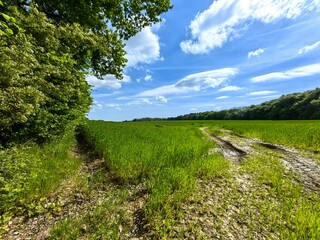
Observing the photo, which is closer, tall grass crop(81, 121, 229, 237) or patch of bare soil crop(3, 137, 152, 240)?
patch of bare soil crop(3, 137, 152, 240)

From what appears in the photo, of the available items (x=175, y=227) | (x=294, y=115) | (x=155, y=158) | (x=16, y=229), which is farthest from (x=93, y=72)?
(x=294, y=115)

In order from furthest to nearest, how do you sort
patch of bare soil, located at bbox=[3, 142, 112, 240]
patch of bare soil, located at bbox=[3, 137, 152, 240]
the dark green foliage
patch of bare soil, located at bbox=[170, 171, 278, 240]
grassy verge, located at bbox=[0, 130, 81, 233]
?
1. the dark green foliage
2. grassy verge, located at bbox=[0, 130, 81, 233]
3. patch of bare soil, located at bbox=[3, 142, 112, 240]
4. patch of bare soil, located at bbox=[3, 137, 152, 240]
5. patch of bare soil, located at bbox=[170, 171, 278, 240]

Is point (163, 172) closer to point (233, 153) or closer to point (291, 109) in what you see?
point (233, 153)

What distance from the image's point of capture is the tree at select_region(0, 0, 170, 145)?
16.3 ft

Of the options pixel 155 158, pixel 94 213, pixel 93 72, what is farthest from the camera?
pixel 93 72

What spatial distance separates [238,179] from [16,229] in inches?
254

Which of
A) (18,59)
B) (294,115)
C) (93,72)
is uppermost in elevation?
(93,72)

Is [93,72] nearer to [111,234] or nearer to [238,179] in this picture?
[238,179]

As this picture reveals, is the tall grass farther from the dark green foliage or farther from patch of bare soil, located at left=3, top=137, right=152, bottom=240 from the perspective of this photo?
the dark green foliage

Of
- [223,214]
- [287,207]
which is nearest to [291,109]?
[287,207]

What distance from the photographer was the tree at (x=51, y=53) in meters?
4.97

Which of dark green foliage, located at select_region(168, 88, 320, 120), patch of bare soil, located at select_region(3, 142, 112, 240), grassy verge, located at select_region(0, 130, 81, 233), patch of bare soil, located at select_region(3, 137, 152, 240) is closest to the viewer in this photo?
patch of bare soil, located at select_region(3, 137, 152, 240)

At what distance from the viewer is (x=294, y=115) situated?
238 ft

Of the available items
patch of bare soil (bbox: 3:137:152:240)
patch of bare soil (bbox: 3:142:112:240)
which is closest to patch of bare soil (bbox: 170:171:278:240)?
patch of bare soil (bbox: 3:137:152:240)
